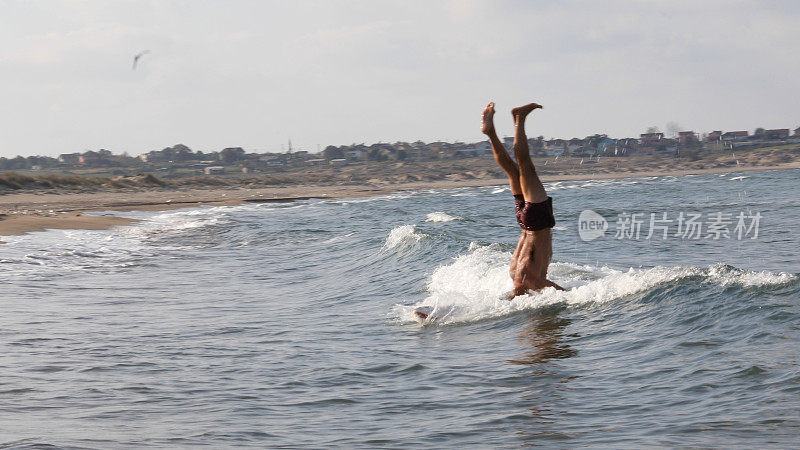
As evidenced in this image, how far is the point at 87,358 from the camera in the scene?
24.9ft

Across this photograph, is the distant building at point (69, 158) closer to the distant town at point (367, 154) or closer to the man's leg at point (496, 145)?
the distant town at point (367, 154)

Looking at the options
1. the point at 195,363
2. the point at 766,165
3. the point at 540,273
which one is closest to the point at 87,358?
the point at 195,363

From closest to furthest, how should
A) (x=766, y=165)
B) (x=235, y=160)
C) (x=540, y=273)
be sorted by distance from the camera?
1. (x=540, y=273)
2. (x=766, y=165)
3. (x=235, y=160)

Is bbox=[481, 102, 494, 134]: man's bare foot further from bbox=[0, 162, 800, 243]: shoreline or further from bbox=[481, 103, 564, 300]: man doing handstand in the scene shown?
bbox=[0, 162, 800, 243]: shoreline

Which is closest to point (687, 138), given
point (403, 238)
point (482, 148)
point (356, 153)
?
point (482, 148)

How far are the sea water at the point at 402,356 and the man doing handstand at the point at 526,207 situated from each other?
0.29 m

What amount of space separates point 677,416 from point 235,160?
4728 inches

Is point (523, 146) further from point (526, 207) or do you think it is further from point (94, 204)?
point (94, 204)

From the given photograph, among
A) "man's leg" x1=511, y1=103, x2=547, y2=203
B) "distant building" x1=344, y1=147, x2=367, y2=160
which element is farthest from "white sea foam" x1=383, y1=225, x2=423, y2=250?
"distant building" x1=344, y1=147, x2=367, y2=160

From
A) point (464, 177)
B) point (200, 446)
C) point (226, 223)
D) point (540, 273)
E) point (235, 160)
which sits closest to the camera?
point (200, 446)

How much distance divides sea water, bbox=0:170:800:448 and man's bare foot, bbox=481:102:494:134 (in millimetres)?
2069

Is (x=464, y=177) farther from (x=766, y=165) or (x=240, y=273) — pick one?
(x=240, y=273)

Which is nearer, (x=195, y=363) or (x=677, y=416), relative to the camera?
(x=677, y=416)

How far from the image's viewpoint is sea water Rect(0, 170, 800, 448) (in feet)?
17.1
